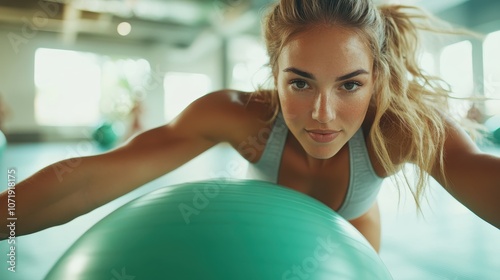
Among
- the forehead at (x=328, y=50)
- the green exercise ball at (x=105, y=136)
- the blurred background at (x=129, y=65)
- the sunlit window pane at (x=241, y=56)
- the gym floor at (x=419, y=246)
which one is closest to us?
the forehead at (x=328, y=50)

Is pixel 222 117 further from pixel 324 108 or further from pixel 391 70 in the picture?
pixel 391 70

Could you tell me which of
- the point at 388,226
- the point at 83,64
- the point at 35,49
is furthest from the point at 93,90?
the point at 388,226

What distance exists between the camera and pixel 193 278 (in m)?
0.56

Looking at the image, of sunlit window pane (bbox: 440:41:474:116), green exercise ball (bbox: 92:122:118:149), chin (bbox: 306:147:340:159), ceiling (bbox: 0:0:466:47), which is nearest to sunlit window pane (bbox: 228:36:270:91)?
ceiling (bbox: 0:0:466:47)

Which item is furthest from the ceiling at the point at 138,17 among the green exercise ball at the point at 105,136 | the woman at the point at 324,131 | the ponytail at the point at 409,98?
the woman at the point at 324,131

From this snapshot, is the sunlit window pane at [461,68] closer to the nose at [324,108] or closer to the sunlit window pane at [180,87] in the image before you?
the nose at [324,108]

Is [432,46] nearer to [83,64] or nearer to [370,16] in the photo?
[370,16]

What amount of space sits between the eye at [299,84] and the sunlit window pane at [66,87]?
9.08 m

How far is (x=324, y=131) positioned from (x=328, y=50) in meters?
0.18

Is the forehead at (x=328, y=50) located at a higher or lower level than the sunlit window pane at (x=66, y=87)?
higher

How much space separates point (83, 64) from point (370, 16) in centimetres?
952

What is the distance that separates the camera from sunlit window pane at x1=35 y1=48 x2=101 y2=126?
8852 mm

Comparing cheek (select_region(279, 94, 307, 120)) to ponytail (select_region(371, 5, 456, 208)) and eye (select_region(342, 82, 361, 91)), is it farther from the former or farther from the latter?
ponytail (select_region(371, 5, 456, 208))

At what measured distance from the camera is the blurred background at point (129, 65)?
17.5ft
